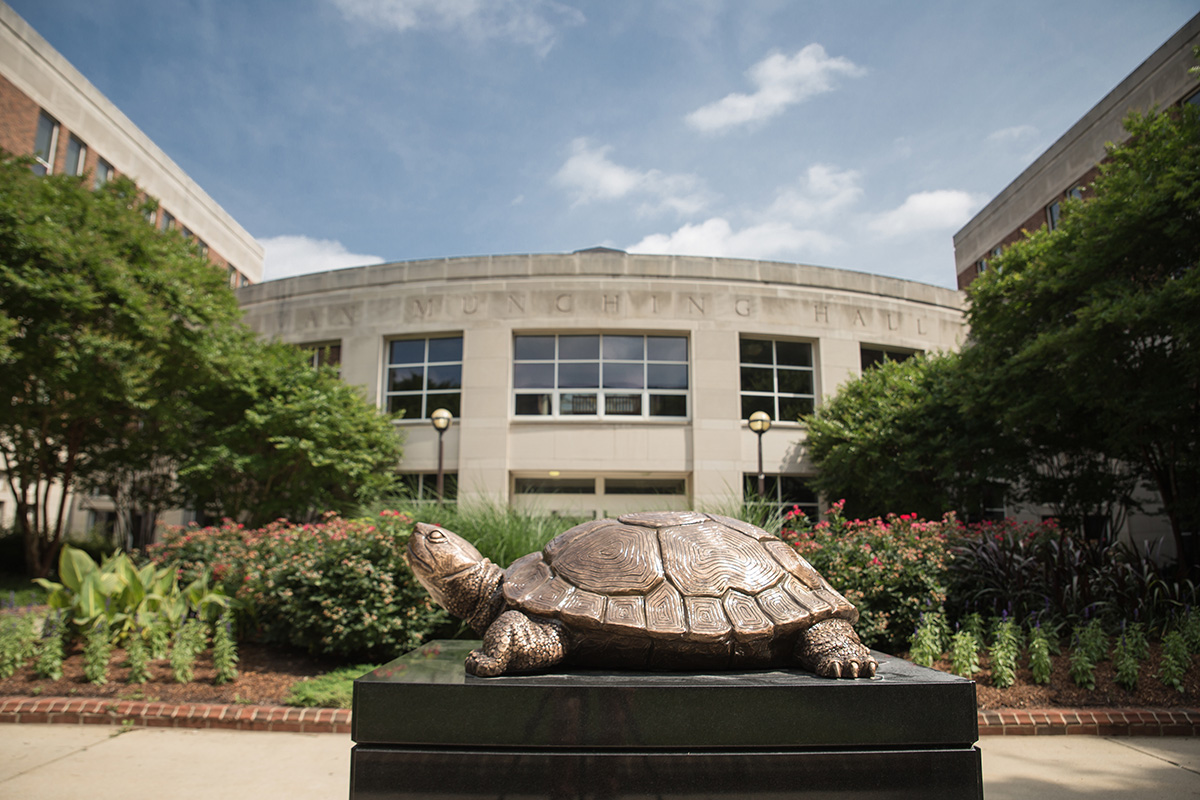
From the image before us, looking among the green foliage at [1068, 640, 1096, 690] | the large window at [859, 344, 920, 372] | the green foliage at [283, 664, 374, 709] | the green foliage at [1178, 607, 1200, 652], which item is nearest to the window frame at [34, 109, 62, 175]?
the green foliage at [283, 664, 374, 709]

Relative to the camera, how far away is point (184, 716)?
6.04 meters

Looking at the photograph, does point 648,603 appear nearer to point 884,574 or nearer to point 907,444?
point 884,574

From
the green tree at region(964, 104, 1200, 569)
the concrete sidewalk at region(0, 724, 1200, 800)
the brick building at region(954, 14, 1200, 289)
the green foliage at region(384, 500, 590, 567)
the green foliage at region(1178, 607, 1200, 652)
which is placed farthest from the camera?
the brick building at region(954, 14, 1200, 289)

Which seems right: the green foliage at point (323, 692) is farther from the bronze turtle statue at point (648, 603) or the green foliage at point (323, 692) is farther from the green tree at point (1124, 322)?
the green tree at point (1124, 322)

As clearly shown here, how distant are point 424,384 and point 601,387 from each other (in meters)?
5.31

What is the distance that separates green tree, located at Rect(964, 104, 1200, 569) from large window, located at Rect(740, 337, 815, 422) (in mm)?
6622

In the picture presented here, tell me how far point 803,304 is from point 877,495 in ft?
20.2

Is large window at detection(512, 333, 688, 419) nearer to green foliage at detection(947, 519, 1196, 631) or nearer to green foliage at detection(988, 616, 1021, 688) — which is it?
green foliage at detection(947, 519, 1196, 631)

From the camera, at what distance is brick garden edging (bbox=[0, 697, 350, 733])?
6.01m

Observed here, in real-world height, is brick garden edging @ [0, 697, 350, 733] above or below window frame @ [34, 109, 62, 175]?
below

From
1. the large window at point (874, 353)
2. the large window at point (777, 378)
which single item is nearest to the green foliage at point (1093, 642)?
the large window at point (777, 378)

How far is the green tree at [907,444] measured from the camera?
50.7 feet

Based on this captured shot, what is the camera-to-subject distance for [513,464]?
1869cm

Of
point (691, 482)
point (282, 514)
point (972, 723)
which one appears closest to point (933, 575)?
point (972, 723)
